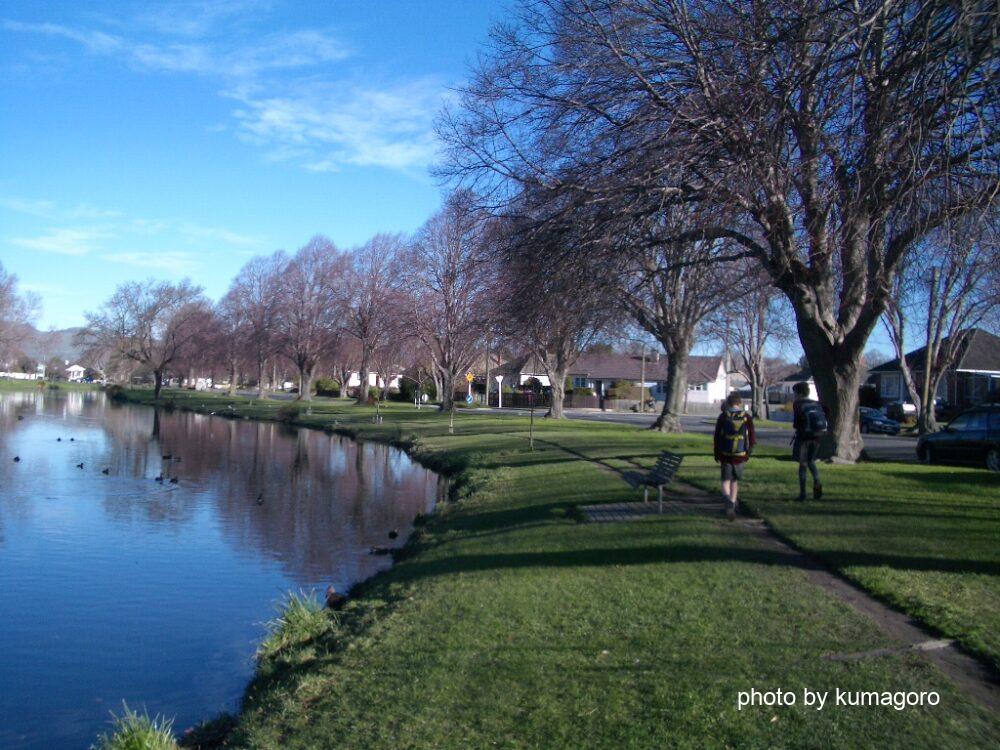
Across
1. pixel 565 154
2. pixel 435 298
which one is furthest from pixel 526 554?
pixel 435 298

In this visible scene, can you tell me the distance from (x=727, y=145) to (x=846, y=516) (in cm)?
573

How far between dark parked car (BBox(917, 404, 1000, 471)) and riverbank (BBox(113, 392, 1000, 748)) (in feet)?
21.3

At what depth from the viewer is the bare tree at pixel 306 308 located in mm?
70062

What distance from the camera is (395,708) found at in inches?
256

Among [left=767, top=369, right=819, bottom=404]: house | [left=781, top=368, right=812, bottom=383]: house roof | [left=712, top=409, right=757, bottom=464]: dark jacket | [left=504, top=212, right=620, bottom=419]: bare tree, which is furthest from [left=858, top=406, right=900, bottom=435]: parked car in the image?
[left=781, top=368, right=812, bottom=383]: house roof

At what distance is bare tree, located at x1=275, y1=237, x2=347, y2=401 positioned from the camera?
7006cm

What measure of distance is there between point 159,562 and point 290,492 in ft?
28.5

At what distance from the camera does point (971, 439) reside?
20281 millimetres

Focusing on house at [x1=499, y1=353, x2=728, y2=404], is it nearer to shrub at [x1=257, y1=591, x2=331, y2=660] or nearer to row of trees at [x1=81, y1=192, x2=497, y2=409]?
row of trees at [x1=81, y1=192, x2=497, y2=409]

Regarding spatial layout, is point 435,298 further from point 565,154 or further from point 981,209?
point 981,209

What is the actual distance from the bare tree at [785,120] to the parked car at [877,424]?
93.3 feet

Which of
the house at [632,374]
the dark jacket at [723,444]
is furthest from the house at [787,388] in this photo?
the dark jacket at [723,444]

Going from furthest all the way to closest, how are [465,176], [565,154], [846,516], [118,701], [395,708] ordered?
[465,176]
[565,154]
[846,516]
[118,701]
[395,708]

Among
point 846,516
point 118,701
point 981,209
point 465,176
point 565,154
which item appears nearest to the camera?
point 118,701
